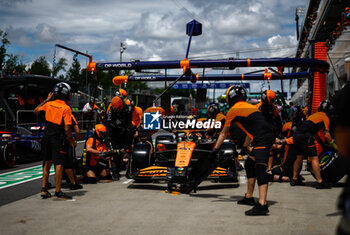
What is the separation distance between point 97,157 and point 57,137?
1886 mm

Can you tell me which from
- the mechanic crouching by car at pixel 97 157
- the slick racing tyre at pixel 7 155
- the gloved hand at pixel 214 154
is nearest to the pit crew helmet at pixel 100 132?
the mechanic crouching by car at pixel 97 157

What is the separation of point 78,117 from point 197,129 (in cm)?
1407

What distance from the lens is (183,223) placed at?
5.14 meters

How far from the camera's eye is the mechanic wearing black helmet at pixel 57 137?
6781 millimetres

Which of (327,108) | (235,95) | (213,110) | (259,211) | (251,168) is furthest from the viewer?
(213,110)

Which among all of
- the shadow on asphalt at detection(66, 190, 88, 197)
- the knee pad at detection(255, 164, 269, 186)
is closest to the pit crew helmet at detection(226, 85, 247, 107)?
the knee pad at detection(255, 164, 269, 186)

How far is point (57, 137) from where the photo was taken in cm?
683

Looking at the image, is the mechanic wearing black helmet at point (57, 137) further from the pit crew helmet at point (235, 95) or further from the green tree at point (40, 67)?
the green tree at point (40, 67)

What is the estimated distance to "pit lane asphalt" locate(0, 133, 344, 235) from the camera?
4.87 m

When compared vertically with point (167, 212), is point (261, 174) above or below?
above

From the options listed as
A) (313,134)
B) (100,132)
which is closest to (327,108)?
(313,134)

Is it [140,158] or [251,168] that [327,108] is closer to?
[251,168]

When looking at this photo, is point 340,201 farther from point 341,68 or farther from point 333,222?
point 341,68

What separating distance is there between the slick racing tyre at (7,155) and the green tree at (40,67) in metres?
59.8
